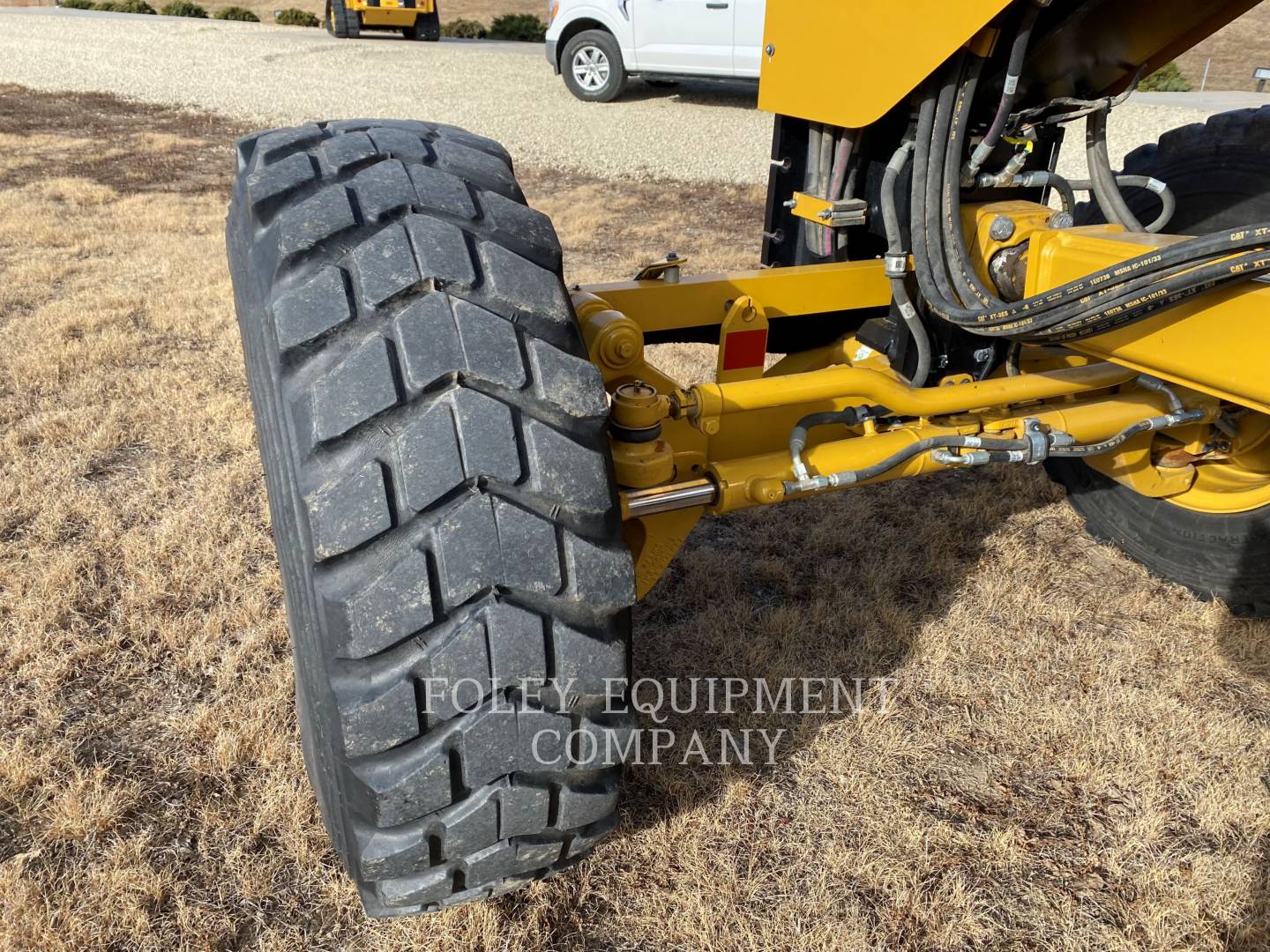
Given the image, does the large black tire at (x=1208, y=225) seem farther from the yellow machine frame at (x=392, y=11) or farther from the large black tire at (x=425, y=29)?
the large black tire at (x=425, y=29)

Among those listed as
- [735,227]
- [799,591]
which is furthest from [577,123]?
[799,591]

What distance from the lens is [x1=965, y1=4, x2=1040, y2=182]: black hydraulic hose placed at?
2.01m

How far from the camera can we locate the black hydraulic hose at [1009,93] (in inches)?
79.0

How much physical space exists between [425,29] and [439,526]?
22.2 m

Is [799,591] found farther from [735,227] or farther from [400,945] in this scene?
[735,227]

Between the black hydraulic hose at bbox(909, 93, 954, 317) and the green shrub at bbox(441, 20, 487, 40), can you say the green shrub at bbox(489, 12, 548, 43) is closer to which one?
the green shrub at bbox(441, 20, 487, 40)

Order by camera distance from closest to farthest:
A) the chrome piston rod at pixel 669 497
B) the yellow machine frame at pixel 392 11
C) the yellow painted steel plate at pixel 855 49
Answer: the chrome piston rod at pixel 669 497 → the yellow painted steel plate at pixel 855 49 → the yellow machine frame at pixel 392 11

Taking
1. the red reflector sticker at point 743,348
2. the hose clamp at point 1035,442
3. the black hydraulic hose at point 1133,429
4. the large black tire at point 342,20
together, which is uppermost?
the large black tire at point 342,20

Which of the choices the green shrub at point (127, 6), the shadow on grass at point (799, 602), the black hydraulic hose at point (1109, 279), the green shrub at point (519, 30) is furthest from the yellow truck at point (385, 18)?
the black hydraulic hose at point (1109, 279)

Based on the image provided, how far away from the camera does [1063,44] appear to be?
218cm

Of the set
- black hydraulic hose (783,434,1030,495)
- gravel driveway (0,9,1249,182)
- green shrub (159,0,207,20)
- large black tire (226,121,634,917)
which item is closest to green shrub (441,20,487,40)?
gravel driveway (0,9,1249,182)

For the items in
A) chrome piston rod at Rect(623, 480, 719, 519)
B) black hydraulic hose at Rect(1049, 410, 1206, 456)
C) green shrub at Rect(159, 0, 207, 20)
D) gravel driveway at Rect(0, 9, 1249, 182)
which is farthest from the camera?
green shrub at Rect(159, 0, 207, 20)

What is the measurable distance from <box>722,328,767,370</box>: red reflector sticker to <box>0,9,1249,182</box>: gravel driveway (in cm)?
781

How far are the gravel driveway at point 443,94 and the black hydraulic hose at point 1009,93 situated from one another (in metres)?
7.89
